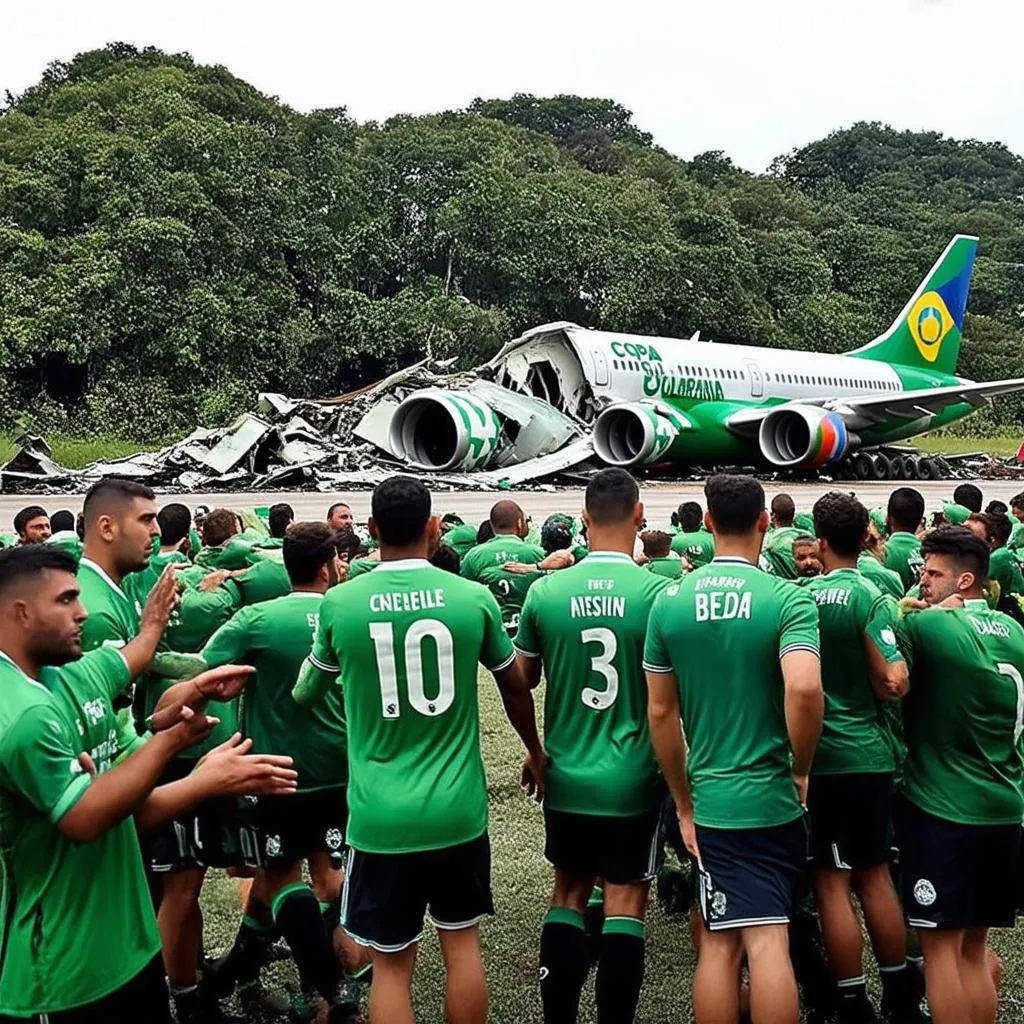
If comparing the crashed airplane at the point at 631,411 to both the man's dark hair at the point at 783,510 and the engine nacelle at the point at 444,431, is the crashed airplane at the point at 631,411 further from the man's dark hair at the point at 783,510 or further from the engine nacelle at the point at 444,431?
the man's dark hair at the point at 783,510

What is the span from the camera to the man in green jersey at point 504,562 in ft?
24.5

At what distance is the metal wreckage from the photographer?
2397cm

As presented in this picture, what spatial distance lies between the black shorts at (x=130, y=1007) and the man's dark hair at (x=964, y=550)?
9.03 feet

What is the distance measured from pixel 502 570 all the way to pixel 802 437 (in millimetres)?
20099

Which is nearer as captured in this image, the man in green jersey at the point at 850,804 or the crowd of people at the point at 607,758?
the crowd of people at the point at 607,758

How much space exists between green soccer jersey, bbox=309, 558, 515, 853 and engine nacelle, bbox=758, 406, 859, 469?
75.9ft

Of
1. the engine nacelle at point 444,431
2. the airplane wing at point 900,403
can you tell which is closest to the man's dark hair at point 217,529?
the engine nacelle at point 444,431

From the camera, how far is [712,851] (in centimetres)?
384

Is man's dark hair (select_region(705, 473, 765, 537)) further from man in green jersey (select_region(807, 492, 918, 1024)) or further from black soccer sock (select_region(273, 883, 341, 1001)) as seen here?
black soccer sock (select_region(273, 883, 341, 1001))

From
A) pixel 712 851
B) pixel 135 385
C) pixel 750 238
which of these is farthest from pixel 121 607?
pixel 750 238

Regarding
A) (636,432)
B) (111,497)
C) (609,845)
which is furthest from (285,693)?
(636,432)

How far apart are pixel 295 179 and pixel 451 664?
37.0 meters

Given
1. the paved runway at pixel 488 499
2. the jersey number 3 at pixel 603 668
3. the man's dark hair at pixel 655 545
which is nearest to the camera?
the jersey number 3 at pixel 603 668

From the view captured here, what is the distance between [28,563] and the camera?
284 centimetres
